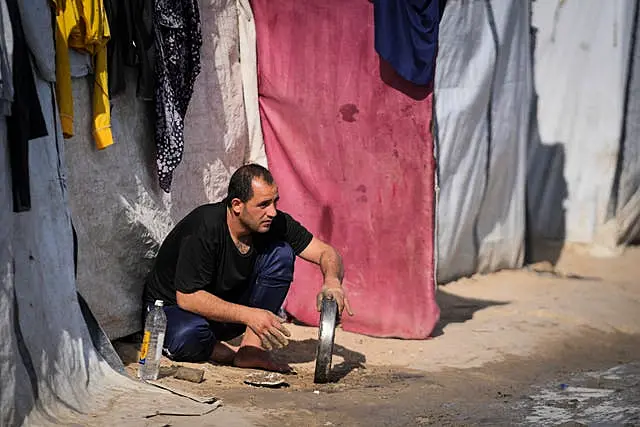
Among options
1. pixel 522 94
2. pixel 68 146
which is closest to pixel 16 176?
pixel 68 146

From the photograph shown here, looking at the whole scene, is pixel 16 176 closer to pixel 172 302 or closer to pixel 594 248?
pixel 172 302

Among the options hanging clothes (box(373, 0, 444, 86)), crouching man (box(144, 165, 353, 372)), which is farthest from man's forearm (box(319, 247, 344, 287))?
hanging clothes (box(373, 0, 444, 86))

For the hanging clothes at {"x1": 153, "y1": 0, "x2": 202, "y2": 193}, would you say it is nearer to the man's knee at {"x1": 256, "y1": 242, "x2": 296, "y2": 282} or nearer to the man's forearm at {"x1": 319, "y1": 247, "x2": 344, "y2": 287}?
the man's knee at {"x1": 256, "y1": 242, "x2": 296, "y2": 282}

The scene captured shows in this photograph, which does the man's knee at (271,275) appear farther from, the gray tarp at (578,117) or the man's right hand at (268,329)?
the gray tarp at (578,117)

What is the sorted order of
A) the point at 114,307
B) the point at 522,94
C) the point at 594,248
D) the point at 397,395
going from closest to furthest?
the point at 397,395 → the point at 114,307 → the point at 522,94 → the point at 594,248

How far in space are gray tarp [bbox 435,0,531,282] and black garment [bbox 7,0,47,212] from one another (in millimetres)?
3440

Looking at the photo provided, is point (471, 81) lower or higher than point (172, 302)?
higher

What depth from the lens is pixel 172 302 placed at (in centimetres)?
588

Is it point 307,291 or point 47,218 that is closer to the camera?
point 47,218

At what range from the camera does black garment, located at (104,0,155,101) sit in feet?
18.5

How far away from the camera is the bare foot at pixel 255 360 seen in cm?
587

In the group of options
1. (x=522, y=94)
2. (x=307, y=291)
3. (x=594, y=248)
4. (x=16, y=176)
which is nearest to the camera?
(x=16, y=176)

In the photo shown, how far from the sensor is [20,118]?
4.63 m

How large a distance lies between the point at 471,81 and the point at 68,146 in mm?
3270
